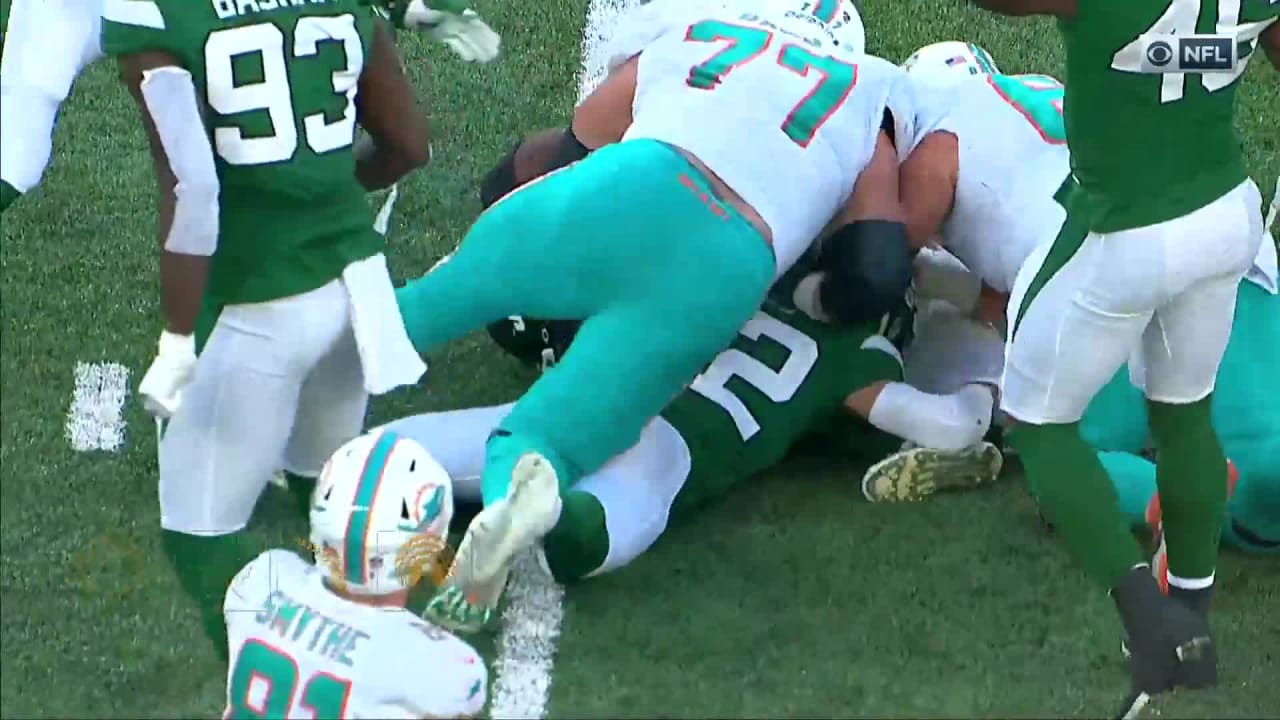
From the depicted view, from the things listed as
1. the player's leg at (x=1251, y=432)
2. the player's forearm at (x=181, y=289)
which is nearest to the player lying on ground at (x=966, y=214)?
the player's leg at (x=1251, y=432)

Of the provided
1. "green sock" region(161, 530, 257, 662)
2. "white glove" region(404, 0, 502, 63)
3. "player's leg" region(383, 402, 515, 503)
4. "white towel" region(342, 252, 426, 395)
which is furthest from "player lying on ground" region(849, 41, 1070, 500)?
"green sock" region(161, 530, 257, 662)

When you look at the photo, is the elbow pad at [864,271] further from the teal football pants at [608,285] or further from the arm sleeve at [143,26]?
the arm sleeve at [143,26]

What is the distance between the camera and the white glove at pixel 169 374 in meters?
1.90

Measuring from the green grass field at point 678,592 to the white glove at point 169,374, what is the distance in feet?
1.02

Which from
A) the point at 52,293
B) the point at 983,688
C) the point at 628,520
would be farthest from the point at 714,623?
the point at 52,293

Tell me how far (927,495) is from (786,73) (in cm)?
71

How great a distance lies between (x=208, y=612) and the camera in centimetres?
219

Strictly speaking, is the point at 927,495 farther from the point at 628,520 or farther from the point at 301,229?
the point at 301,229

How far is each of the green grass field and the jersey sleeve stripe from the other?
49cm

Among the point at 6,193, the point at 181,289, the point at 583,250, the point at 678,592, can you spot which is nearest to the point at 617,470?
the point at 678,592

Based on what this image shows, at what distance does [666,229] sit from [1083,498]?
0.73 metres

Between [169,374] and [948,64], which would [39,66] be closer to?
[169,374]

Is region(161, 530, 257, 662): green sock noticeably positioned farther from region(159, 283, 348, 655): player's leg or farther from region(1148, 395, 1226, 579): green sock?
region(1148, 395, 1226, 579): green sock

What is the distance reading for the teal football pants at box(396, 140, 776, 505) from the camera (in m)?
2.58
